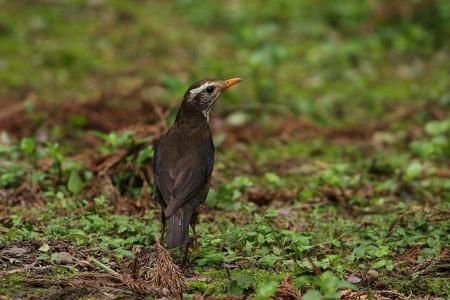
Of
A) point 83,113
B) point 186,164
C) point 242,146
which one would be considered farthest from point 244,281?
point 83,113

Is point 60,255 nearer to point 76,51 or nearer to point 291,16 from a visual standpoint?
point 76,51

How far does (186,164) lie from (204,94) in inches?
45.8

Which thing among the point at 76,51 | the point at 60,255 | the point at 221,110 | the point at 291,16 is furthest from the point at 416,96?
the point at 60,255

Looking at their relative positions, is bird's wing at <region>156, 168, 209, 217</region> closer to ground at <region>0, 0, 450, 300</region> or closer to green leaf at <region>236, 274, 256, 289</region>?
ground at <region>0, 0, 450, 300</region>

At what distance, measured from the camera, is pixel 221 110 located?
11094 millimetres

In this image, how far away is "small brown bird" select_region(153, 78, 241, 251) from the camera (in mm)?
6091

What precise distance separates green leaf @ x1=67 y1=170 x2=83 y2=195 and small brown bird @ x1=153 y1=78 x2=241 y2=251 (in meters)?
1.05

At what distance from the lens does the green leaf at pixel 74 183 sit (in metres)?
7.68

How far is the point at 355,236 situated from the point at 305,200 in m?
1.18

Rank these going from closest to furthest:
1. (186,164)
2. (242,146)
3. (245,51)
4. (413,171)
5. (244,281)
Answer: (244,281), (186,164), (413,171), (242,146), (245,51)

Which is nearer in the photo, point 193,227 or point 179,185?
point 179,185

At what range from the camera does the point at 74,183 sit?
304 inches

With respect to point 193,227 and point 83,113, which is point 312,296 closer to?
point 193,227

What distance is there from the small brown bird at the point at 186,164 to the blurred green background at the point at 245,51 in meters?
3.33
